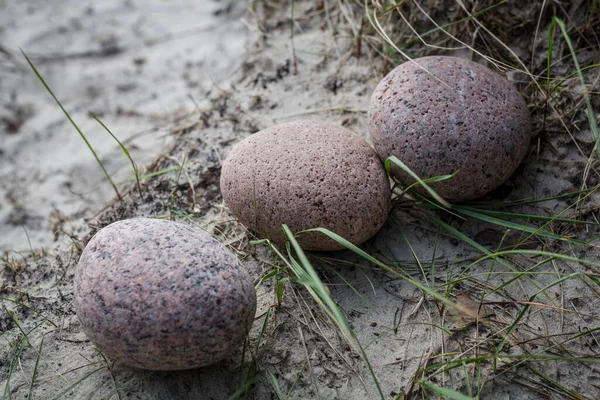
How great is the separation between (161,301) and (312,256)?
71 centimetres

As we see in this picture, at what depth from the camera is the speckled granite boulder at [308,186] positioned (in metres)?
1.89

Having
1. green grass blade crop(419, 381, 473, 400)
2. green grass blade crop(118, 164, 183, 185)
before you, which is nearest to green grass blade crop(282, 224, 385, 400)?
green grass blade crop(419, 381, 473, 400)

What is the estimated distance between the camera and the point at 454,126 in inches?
76.7

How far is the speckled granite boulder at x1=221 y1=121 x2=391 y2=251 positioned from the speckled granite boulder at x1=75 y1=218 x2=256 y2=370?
32 centimetres

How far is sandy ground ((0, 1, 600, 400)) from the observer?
1.71 meters

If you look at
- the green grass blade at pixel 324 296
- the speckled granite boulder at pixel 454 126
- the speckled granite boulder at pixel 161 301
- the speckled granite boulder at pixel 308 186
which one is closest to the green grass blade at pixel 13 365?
the speckled granite boulder at pixel 161 301

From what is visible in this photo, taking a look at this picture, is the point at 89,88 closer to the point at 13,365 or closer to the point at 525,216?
the point at 13,365

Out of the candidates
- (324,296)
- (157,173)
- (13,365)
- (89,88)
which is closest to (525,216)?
(324,296)

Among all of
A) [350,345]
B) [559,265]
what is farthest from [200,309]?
[559,265]

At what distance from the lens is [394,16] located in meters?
2.66

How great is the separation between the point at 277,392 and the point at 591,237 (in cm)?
132

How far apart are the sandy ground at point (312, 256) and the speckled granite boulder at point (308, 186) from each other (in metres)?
0.18

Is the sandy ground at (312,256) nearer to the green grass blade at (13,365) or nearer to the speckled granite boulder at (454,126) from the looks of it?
the green grass blade at (13,365)

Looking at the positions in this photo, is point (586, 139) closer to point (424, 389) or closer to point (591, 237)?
point (591, 237)
